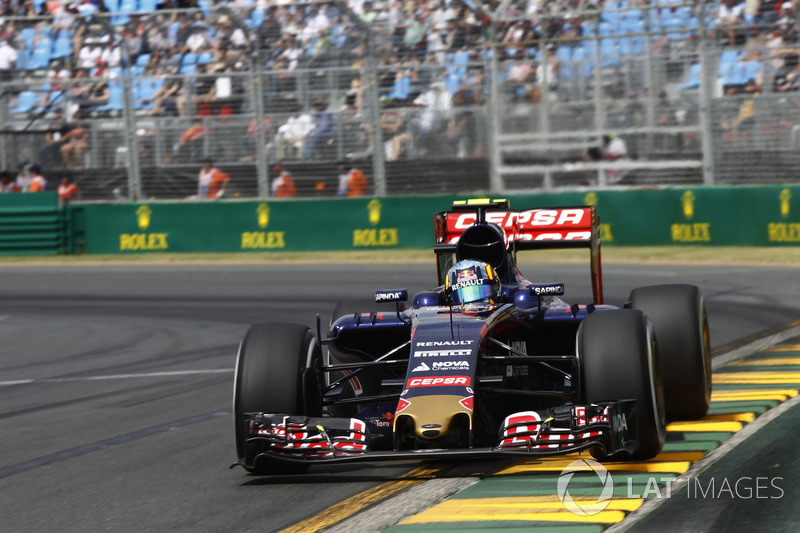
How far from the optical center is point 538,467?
6.43 m

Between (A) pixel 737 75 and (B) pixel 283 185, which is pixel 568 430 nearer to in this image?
(A) pixel 737 75

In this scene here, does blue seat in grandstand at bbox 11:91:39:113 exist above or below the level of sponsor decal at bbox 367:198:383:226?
above

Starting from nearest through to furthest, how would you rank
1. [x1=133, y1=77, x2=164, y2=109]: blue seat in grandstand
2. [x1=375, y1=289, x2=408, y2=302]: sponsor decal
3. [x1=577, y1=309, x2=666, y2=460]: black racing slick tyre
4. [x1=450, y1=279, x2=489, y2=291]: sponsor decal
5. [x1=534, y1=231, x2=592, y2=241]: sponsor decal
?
[x1=577, y1=309, x2=666, y2=460]: black racing slick tyre < [x1=450, y1=279, x2=489, y2=291]: sponsor decal < [x1=375, y1=289, x2=408, y2=302]: sponsor decal < [x1=534, y1=231, x2=592, y2=241]: sponsor decal < [x1=133, y1=77, x2=164, y2=109]: blue seat in grandstand

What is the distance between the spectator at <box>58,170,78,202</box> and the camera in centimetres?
2425

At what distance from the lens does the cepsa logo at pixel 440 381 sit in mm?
6160

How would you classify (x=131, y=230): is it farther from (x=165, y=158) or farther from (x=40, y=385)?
(x=40, y=385)

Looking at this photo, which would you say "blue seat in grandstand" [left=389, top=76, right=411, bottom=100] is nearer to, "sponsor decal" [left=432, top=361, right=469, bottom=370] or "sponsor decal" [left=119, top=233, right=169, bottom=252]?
"sponsor decal" [left=119, top=233, right=169, bottom=252]

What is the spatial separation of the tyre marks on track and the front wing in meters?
0.20

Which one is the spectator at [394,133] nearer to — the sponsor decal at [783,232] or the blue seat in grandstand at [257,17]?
the blue seat in grandstand at [257,17]

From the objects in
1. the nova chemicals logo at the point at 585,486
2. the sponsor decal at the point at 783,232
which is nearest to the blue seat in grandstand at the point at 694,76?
the sponsor decal at the point at 783,232

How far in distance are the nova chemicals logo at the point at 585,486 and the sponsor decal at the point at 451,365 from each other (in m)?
0.73

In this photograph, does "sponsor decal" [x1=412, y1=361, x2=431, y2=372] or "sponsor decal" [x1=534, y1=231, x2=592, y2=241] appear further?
"sponsor decal" [x1=534, y1=231, x2=592, y2=241]

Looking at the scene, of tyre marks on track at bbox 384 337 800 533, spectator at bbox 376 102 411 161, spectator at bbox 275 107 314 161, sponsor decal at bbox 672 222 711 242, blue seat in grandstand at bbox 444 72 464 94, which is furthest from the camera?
spectator at bbox 275 107 314 161

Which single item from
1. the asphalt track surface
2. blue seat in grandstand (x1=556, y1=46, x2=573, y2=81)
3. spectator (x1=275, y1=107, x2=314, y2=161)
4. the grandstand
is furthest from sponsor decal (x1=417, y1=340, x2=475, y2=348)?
spectator (x1=275, y1=107, x2=314, y2=161)
